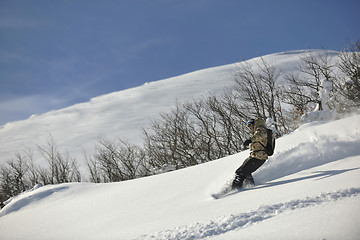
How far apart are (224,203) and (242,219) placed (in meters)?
0.94

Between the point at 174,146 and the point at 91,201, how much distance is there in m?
17.4

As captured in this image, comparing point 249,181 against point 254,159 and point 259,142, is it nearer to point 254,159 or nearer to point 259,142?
point 254,159

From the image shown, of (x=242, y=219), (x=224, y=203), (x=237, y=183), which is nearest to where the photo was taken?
(x=242, y=219)

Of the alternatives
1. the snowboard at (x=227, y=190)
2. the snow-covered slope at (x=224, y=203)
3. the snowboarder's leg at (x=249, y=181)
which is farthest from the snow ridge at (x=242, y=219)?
the snowboarder's leg at (x=249, y=181)

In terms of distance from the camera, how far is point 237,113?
75.3 ft

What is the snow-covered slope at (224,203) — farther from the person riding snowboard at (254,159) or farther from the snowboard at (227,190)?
the person riding snowboard at (254,159)

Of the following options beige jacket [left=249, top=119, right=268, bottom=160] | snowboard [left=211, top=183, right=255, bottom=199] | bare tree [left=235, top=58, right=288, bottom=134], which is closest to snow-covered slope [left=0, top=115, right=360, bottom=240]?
snowboard [left=211, top=183, right=255, bottom=199]

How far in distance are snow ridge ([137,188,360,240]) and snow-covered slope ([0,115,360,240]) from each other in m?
0.01

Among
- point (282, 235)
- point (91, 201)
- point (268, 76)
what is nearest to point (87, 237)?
point (91, 201)

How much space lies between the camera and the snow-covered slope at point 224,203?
2.84 m

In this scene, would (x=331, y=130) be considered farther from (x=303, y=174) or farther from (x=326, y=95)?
(x=326, y=95)

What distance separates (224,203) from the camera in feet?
13.5

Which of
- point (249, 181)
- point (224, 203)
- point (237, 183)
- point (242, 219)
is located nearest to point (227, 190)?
point (237, 183)

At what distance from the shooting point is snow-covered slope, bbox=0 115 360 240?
9.32 ft
